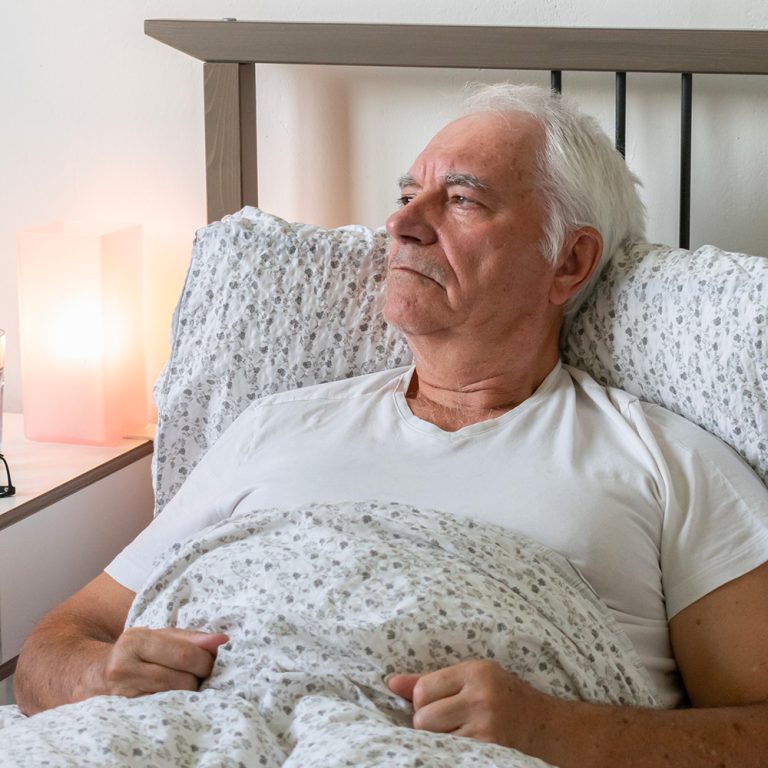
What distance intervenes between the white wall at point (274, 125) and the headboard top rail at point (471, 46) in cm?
11

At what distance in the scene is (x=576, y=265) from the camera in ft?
5.26

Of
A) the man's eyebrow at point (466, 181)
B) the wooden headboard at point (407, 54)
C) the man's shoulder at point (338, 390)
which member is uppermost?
the wooden headboard at point (407, 54)

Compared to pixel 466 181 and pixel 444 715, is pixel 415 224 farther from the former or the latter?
pixel 444 715

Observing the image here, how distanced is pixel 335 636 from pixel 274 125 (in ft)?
3.63

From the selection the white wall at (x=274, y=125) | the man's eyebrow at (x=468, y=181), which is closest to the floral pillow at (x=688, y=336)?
the man's eyebrow at (x=468, y=181)

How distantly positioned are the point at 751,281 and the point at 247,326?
0.68 m

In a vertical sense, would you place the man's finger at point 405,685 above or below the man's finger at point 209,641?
below

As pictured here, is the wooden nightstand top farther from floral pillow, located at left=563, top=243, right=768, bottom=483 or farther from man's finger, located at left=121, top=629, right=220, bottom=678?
floral pillow, located at left=563, top=243, right=768, bottom=483

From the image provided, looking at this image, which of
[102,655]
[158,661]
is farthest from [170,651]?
[102,655]

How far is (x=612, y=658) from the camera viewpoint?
1.30 m

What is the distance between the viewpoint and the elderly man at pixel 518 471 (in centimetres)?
123

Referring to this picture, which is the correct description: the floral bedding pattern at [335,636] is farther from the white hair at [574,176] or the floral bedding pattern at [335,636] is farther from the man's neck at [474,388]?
the white hair at [574,176]

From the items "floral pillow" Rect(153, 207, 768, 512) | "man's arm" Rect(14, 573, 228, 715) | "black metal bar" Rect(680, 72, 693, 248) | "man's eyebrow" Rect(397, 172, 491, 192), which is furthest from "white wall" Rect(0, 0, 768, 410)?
"man's arm" Rect(14, 573, 228, 715)

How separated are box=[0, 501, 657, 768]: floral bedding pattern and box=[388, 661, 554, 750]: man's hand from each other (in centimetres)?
4
